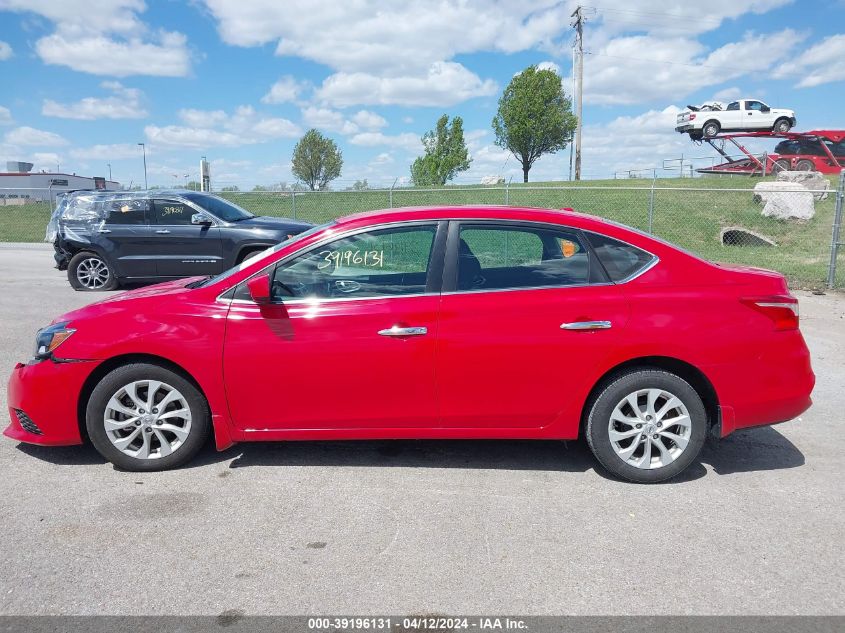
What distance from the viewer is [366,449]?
14.6ft

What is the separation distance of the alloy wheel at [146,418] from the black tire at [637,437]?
251cm

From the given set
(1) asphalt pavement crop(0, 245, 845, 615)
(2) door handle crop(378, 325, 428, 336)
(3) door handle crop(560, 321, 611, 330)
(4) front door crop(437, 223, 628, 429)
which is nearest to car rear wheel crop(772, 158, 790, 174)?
(1) asphalt pavement crop(0, 245, 845, 615)

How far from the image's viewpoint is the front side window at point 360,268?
3.94 meters

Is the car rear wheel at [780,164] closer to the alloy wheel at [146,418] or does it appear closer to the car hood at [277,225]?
the car hood at [277,225]

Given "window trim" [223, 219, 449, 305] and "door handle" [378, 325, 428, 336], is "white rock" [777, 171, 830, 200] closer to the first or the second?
"window trim" [223, 219, 449, 305]

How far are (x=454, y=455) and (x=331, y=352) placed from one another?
3.93 ft

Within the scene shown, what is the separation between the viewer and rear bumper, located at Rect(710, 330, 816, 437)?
12.6ft

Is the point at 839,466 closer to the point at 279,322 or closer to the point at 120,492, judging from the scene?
the point at 279,322

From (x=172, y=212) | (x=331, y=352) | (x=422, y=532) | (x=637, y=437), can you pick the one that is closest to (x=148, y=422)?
(x=331, y=352)

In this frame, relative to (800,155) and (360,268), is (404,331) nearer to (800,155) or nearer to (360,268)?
(360,268)

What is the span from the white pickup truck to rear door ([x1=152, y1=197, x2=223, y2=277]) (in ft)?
85.3

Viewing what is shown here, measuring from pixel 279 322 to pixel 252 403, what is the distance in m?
0.52

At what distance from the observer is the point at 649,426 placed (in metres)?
3.85

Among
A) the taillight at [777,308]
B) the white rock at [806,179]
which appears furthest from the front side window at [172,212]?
the white rock at [806,179]
